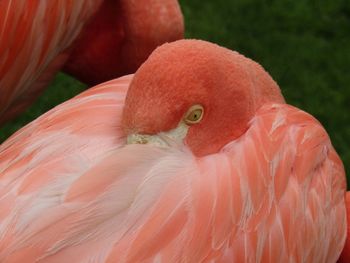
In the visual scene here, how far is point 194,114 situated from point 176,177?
116mm

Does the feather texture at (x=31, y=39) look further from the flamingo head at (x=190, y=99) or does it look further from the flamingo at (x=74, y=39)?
the flamingo head at (x=190, y=99)

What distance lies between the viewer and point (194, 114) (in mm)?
1395

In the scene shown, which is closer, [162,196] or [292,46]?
[162,196]

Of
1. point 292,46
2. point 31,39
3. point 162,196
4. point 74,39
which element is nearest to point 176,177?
point 162,196

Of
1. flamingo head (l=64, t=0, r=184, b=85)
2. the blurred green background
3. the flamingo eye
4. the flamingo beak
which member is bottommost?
the blurred green background

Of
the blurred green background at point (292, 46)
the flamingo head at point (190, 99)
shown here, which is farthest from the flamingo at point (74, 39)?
the blurred green background at point (292, 46)

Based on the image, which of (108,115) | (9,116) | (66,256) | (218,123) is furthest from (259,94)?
(9,116)

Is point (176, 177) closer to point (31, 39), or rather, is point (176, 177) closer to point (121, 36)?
point (31, 39)

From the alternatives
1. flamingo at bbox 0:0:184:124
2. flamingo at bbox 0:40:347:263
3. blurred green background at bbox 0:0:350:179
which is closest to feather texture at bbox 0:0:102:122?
flamingo at bbox 0:0:184:124

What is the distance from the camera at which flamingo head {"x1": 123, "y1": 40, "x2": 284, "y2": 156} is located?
4.47 ft

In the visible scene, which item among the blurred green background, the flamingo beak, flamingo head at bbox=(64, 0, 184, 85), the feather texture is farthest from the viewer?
the blurred green background

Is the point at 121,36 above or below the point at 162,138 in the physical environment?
below

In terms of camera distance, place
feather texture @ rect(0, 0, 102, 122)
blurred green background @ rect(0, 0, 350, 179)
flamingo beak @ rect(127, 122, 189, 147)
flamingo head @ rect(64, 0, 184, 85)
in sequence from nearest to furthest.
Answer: flamingo beak @ rect(127, 122, 189, 147) < feather texture @ rect(0, 0, 102, 122) < flamingo head @ rect(64, 0, 184, 85) < blurred green background @ rect(0, 0, 350, 179)

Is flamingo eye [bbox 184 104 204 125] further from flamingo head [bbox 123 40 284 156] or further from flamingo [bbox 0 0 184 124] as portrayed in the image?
flamingo [bbox 0 0 184 124]
